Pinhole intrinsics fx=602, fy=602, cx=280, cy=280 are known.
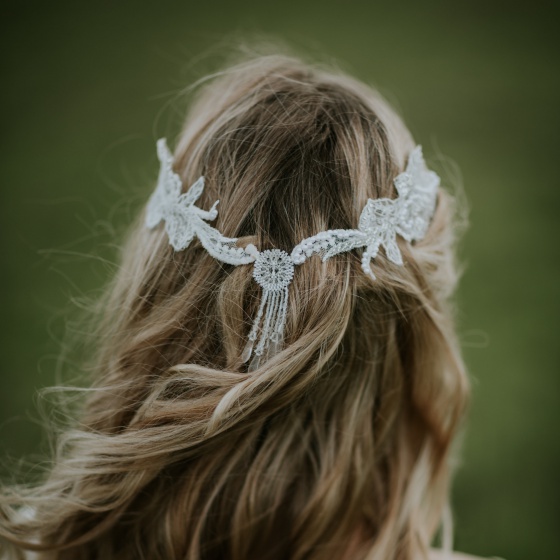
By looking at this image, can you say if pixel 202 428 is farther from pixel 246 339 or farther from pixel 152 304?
pixel 152 304

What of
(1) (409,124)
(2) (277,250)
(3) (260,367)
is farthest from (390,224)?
(1) (409,124)

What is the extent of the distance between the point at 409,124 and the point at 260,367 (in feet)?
12.8

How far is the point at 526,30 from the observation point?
5.07m

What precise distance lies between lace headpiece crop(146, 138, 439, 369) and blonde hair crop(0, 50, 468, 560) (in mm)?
27

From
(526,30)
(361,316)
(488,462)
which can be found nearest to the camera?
(361,316)

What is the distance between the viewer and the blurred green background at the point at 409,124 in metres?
3.78

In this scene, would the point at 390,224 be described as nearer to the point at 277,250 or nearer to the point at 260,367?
the point at 277,250

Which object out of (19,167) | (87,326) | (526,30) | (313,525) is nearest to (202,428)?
(313,525)

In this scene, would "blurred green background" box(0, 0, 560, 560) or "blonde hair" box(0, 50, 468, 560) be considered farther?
"blurred green background" box(0, 0, 560, 560)

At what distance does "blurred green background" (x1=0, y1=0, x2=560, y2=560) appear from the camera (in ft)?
12.4

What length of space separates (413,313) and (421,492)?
66 centimetres

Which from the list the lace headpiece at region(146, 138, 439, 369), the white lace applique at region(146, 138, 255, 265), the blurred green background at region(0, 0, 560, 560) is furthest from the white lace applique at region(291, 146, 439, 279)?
the blurred green background at region(0, 0, 560, 560)

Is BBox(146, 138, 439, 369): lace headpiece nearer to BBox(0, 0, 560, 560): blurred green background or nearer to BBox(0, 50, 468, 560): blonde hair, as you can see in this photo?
BBox(0, 50, 468, 560): blonde hair

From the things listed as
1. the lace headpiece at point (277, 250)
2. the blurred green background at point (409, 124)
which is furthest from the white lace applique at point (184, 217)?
the blurred green background at point (409, 124)
